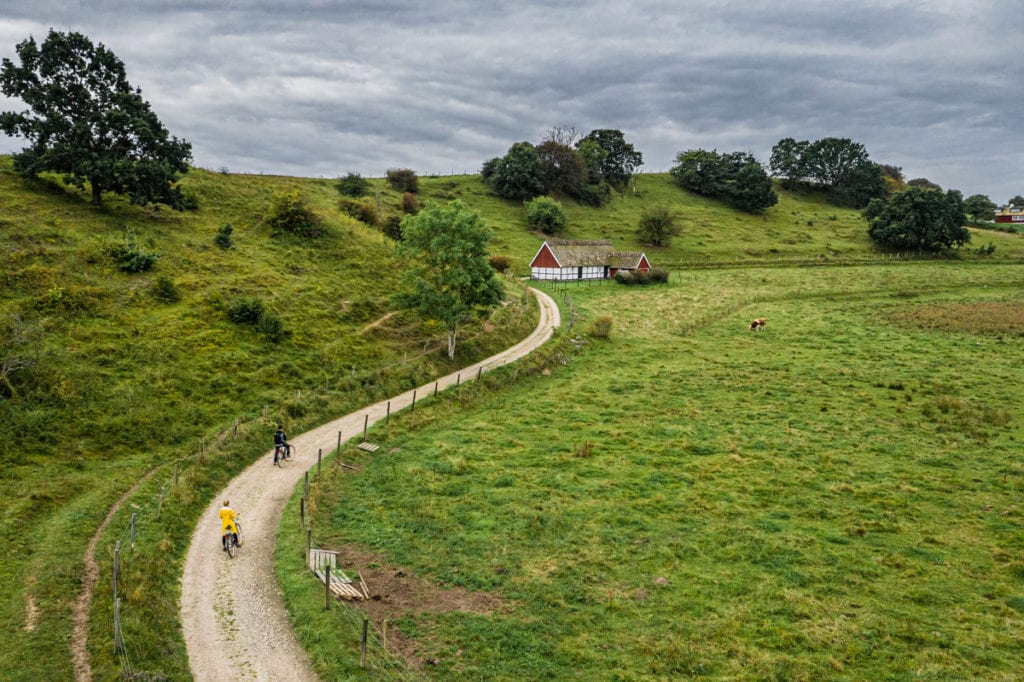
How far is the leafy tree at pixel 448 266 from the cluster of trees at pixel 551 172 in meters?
84.9

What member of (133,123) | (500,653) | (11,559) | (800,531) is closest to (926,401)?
(800,531)

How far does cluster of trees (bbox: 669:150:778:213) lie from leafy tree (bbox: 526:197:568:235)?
57.3 meters

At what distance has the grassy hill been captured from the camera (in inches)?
817

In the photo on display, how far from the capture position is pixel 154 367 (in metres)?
38.1

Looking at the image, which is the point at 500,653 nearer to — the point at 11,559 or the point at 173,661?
the point at 173,661

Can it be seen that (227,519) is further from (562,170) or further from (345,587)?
(562,170)

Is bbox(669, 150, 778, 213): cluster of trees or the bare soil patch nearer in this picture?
the bare soil patch

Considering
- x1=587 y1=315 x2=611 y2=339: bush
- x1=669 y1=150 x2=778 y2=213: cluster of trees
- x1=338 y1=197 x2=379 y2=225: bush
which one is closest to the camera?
x1=587 y1=315 x2=611 y2=339: bush

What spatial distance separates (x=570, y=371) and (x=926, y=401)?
2525 centimetres

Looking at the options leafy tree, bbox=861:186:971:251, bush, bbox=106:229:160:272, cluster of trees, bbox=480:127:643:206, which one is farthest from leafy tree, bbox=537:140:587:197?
bush, bbox=106:229:160:272

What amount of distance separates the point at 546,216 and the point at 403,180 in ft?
107

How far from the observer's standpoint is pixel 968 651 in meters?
18.0

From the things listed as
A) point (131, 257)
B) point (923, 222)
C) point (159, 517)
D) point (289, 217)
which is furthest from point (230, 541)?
point (923, 222)

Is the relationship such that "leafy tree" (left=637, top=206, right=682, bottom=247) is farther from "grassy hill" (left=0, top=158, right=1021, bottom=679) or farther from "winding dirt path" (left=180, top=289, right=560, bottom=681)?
"winding dirt path" (left=180, top=289, right=560, bottom=681)
